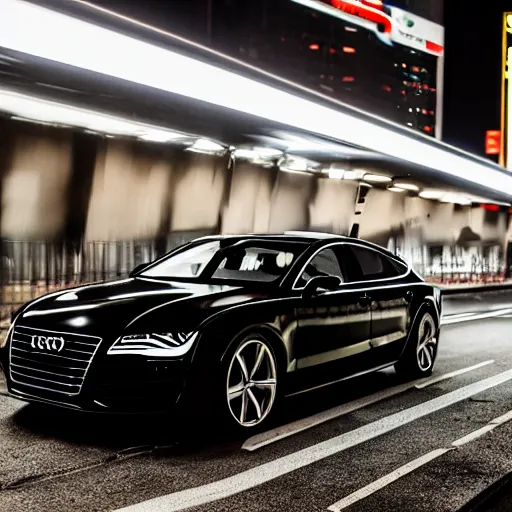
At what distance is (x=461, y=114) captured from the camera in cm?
4462

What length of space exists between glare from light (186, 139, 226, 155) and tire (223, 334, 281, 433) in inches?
299

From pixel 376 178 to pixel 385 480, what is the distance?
14423 mm

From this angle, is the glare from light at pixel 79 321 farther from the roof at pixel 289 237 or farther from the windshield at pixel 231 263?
the roof at pixel 289 237

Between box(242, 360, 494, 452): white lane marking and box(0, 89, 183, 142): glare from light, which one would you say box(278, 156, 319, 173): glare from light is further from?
box(242, 360, 494, 452): white lane marking

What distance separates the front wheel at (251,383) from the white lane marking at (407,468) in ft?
3.91

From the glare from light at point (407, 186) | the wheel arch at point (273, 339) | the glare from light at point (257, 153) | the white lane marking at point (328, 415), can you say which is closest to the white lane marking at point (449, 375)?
the white lane marking at point (328, 415)

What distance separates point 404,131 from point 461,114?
2941cm

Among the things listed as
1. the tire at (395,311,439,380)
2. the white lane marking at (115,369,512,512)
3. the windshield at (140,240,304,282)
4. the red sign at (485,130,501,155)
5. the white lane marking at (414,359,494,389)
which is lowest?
the white lane marking at (115,369,512,512)

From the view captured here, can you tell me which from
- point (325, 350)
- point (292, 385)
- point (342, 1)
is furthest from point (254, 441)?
point (342, 1)

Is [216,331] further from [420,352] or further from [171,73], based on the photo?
[171,73]

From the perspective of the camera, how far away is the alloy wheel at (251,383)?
5.41 metres

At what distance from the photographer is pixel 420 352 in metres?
7.93

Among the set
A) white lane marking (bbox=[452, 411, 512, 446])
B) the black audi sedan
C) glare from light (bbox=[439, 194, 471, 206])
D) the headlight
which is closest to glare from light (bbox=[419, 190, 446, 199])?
glare from light (bbox=[439, 194, 471, 206])

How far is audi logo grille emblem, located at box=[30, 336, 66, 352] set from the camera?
5.21 meters
